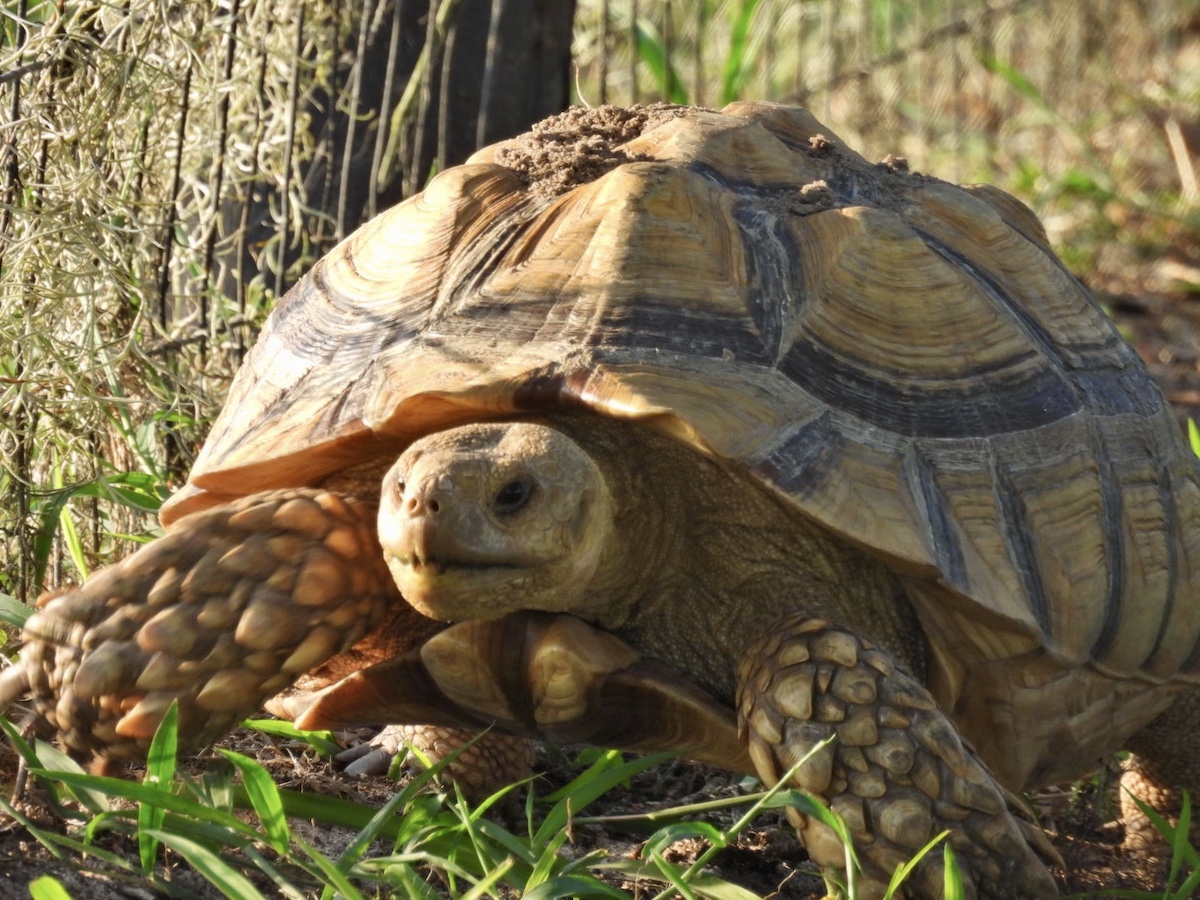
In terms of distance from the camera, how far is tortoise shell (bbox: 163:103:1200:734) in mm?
2529

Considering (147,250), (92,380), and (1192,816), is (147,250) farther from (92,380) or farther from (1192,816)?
(1192,816)

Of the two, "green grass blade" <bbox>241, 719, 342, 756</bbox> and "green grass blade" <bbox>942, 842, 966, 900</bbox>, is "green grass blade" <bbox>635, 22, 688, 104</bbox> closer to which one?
"green grass blade" <bbox>241, 719, 342, 756</bbox>

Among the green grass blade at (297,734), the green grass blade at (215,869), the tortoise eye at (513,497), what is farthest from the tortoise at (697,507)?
the green grass blade at (215,869)

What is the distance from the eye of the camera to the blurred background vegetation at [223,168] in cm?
320

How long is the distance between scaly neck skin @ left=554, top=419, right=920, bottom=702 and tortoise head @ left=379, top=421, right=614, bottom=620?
149 millimetres

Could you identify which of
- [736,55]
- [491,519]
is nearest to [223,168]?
[491,519]

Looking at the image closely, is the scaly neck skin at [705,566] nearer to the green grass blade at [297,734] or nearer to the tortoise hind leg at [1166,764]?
the green grass blade at [297,734]

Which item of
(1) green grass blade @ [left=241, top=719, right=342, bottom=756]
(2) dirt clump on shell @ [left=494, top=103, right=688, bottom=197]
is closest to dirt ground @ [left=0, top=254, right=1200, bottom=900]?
(1) green grass blade @ [left=241, top=719, right=342, bottom=756]

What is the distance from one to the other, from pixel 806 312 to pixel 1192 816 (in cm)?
149

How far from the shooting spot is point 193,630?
240 cm

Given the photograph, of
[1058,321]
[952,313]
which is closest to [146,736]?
[952,313]

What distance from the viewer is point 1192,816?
3.27m

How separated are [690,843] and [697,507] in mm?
639

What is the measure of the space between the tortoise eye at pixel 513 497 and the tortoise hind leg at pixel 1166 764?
1.58 metres
